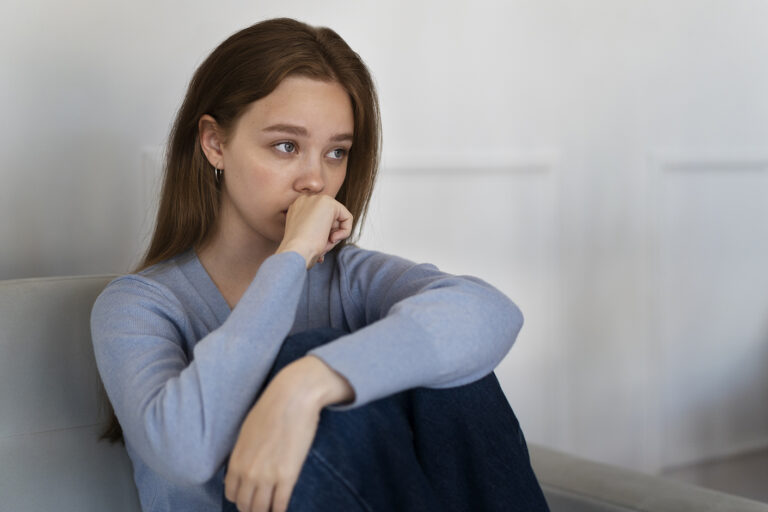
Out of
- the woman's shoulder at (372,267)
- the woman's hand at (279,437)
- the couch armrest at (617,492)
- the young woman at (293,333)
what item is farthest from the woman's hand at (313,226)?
the couch armrest at (617,492)

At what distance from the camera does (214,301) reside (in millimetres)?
1190

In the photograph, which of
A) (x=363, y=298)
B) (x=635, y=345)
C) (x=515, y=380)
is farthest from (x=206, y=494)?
(x=635, y=345)

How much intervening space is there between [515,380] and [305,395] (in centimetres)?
135

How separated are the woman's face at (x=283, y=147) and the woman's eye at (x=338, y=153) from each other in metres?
0.02

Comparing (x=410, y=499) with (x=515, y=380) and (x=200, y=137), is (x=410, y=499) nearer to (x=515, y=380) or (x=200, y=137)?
(x=200, y=137)

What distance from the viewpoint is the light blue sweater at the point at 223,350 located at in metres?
0.88

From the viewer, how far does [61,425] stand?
1.11 m

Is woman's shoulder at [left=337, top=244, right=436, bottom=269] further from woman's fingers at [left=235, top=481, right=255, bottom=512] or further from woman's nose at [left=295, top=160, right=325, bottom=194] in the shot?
woman's fingers at [left=235, top=481, right=255, bottom=512]

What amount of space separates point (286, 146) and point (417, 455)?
44cm

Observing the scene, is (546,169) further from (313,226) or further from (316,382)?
(316,382)

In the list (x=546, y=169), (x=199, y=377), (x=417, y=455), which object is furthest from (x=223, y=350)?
(x=546, y=169)

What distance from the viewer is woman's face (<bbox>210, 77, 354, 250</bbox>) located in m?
1.13

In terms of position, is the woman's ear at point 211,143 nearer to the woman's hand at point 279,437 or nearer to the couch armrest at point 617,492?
the woman's hand at point 279,437

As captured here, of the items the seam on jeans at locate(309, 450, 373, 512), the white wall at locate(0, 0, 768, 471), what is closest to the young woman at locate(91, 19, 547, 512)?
the seam on jeans at locate(309, 450, 373, 512)
